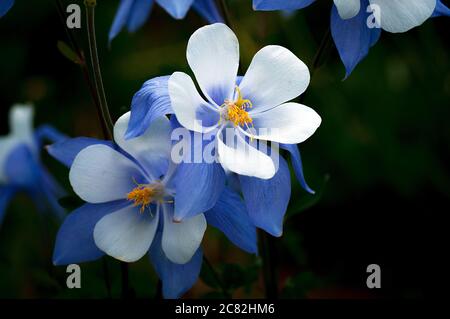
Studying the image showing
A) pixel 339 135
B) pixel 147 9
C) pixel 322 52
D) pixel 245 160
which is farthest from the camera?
pixel 339 135

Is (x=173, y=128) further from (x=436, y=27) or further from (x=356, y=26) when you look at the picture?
(x=436, y=27)

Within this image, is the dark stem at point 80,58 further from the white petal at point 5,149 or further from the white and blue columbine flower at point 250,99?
the white petal at point 5,149

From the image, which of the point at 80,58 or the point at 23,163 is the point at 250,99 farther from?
the point at 23,163

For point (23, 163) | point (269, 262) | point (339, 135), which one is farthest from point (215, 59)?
point (339, 135)

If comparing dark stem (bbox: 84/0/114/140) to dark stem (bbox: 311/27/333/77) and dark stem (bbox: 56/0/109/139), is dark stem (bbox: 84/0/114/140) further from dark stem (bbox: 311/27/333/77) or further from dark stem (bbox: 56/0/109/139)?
dark stem (bbox: 311/27/333/77)

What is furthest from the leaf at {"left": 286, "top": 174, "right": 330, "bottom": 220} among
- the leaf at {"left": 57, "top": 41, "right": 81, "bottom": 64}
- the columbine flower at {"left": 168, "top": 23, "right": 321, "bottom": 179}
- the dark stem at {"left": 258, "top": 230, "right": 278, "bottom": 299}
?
the leaf at {"left": 57, "top": 41, "right": 81, "bottom": 64}

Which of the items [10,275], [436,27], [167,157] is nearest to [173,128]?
[167,157]
